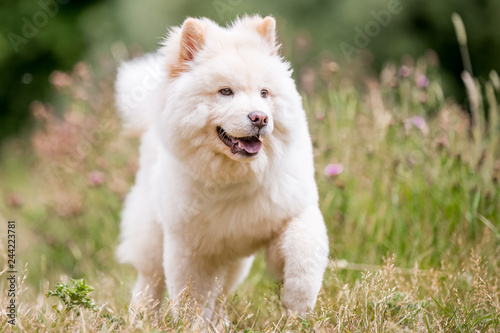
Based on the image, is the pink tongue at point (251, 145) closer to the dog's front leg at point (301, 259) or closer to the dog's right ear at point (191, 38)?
the dog's front leg at point (301, 259)

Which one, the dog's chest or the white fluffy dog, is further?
the dog's chest

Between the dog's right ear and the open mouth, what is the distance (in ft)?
1.51

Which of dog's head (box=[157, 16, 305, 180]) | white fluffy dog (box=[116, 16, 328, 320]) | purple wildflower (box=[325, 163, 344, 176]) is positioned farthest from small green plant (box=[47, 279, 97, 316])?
purple wildflower (box=[325, 163, 344, 176])

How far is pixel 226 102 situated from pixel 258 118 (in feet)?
0.72

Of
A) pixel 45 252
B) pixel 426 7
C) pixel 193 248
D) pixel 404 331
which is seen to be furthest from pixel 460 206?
pixel 426 7

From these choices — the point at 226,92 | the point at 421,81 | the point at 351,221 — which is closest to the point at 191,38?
the point at 226,92

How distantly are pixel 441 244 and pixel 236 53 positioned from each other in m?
2.03

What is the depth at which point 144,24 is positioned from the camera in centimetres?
926

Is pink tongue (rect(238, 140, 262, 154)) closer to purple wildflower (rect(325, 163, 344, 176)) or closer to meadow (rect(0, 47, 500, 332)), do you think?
meadow (rect(0, 47, 500, 332))

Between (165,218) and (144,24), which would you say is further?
(144,24)

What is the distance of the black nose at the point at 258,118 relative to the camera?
2770mm

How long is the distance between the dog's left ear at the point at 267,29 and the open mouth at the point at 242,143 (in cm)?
59

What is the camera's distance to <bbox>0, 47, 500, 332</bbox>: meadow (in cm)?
288

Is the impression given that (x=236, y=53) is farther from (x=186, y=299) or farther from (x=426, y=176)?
(x=426, y=176)
